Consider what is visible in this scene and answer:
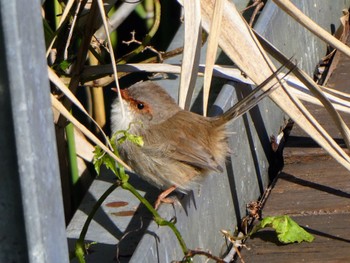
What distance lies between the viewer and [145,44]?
439 centimetres

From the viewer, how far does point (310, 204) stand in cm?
381

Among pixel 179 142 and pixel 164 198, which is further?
pixel 179 142

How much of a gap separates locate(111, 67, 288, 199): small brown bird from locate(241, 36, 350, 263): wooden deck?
0.36 meters

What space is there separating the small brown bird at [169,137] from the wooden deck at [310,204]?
36cm

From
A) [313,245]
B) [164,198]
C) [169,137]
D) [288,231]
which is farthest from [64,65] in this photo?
[313,245]

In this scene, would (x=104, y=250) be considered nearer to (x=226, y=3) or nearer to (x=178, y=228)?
(x=178, y=228)

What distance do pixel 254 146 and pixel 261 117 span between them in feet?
0.60

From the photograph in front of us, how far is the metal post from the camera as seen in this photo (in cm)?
141

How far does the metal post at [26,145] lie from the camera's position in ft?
4.61

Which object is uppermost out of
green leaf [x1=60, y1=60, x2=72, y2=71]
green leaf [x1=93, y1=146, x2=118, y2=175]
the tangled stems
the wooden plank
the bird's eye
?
green leaf [x1=60, y1=60, x2=72, y2=71]

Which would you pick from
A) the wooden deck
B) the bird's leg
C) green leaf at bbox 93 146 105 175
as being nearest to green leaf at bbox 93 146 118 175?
green leaf at bbox 93 146 105 175

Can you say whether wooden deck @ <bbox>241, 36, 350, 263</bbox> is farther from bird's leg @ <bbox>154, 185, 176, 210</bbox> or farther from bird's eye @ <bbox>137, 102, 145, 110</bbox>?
bird's eye @ <bbox>137, 102, 145, 110</bbox>

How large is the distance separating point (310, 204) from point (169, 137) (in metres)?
0.76

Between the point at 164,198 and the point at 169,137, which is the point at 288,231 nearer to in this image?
the point at 164,198
